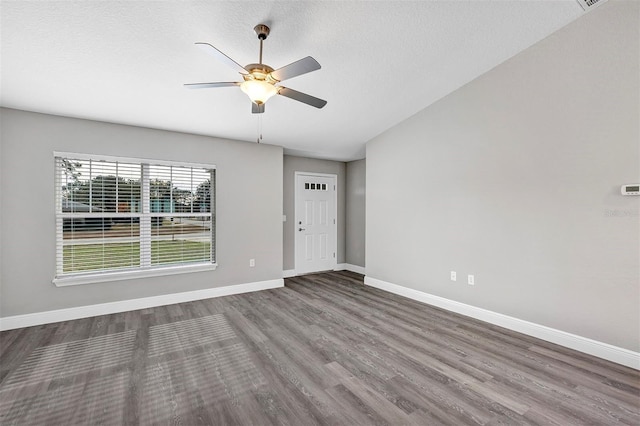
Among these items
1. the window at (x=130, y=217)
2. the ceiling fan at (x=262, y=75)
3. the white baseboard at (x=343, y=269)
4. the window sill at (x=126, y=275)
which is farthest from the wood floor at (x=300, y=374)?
the ceiling fan at (x=262, y=75)

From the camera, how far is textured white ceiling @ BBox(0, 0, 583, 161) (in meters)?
2.29

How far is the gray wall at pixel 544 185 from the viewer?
8.76ft

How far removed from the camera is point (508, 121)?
3443mm

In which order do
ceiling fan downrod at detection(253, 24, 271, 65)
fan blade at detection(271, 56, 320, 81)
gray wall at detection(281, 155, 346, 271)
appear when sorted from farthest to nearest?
gray wall at detection(281, 155, 346, 271)
ceiling fan downrod at detection(253, 24, 271, 65)
fan blade at detection(271, 56, 320, 81)

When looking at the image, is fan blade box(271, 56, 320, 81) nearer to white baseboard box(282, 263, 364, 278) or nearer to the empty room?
the empty room

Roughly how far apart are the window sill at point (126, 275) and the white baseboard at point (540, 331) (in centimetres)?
320

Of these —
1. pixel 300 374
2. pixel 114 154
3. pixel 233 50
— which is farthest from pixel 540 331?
pixel 114 154

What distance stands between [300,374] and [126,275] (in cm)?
289

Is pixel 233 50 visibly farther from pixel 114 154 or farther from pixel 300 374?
pixel 300 374

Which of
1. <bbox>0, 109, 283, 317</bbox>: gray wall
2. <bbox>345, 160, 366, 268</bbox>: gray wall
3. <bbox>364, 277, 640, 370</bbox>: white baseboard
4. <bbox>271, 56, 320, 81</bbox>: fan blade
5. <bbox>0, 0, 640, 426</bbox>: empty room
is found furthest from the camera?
<bbox>345, 160, 366, 268</bbox>: gray wall

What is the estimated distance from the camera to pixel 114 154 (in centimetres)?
387

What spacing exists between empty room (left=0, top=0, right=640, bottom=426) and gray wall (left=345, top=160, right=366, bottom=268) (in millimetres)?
1312

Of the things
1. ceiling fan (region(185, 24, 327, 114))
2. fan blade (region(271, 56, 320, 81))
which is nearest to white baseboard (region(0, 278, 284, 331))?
ceiling fan (region(185, 24, 327, 114))

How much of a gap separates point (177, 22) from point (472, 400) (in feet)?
11.9
